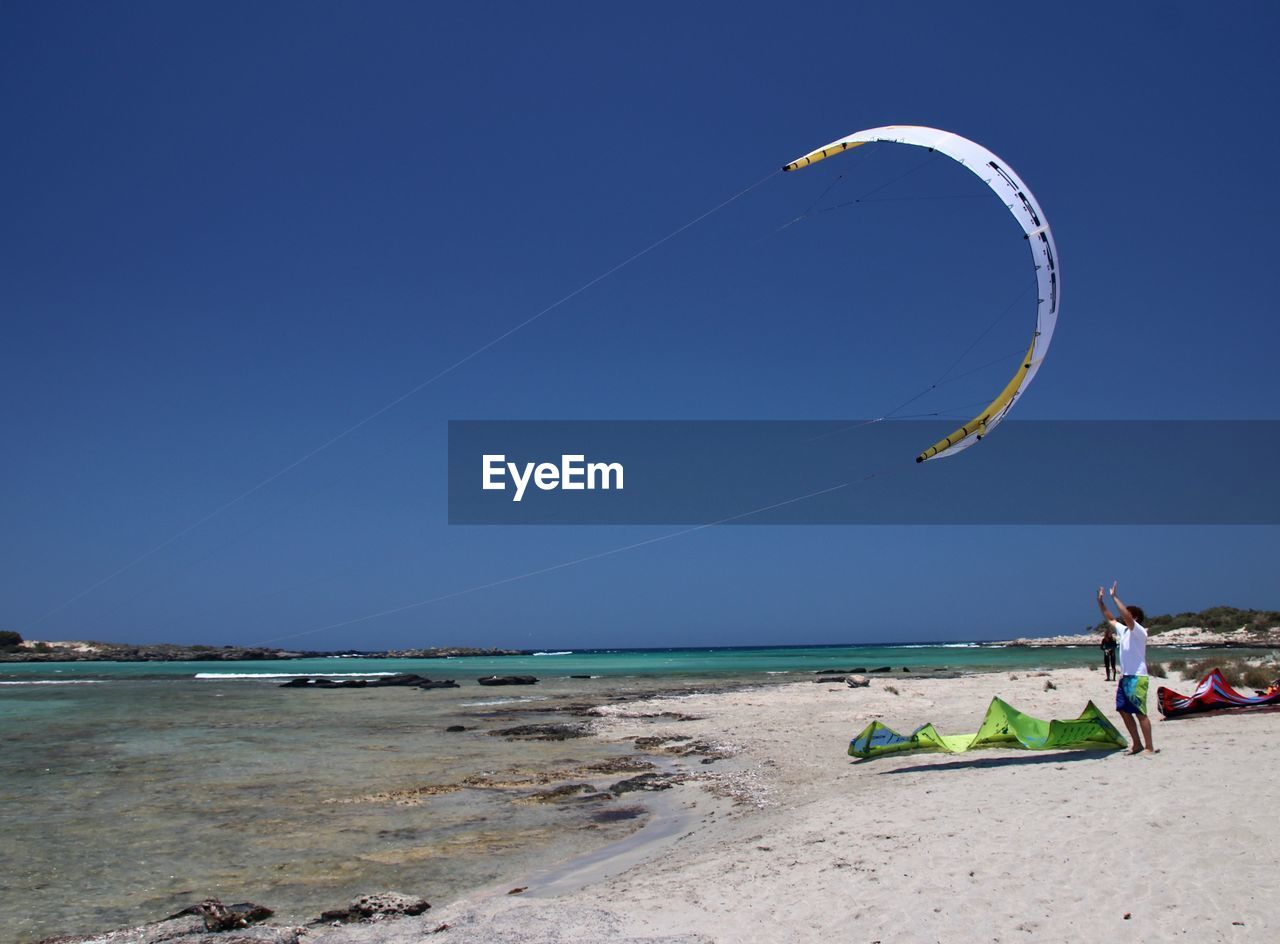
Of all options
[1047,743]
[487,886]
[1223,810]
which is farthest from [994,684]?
[487,886]

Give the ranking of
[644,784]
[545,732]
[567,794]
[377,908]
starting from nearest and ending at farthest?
[377,908] → [567,794] → [644,784] → [545,732]

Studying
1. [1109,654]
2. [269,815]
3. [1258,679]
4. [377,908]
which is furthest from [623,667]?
[377,908]

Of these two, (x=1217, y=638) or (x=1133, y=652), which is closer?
(x=1133, y=652)

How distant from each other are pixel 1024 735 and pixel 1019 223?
764 centimetres

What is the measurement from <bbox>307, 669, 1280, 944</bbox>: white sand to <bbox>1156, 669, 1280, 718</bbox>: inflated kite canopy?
3.64ft

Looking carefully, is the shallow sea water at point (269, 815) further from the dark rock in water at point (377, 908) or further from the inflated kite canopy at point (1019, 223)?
the inflated kite canopy at point (1019, 223)

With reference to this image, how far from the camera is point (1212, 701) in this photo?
12727 mm

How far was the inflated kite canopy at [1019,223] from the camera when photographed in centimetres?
1284

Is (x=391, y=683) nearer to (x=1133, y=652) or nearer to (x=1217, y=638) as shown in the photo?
(x=1133, y=652)

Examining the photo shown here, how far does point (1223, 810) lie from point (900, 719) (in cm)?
1218

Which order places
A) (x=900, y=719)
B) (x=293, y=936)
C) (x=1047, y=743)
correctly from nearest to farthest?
(x=293, y=936)
(x=1047, y=743)
(x=900, y=719)

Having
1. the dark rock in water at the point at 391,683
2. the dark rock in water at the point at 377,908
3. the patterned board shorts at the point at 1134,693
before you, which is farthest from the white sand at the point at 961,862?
the dark rock in water at the point at 391,683

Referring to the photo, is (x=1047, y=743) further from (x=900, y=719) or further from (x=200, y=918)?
(x=200, y=918)

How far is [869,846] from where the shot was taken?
7.14 m
